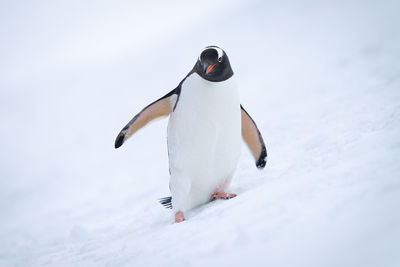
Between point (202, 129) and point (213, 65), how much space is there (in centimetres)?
33

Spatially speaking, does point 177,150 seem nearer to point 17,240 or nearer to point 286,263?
point 286,263

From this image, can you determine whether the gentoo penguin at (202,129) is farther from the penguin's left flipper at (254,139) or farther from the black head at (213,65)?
the penguin's left flipper at (254,139)

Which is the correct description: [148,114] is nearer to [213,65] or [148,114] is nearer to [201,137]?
[201,137]

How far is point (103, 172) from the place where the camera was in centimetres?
559

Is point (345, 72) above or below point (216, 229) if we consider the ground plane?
above

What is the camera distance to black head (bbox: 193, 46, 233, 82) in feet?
6.40

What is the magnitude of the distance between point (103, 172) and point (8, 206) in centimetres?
146

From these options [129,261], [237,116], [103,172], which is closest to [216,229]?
[129,261]

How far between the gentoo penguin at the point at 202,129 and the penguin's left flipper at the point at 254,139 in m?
0.25

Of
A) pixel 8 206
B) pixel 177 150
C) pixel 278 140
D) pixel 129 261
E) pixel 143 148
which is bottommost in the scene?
pixel 129 261

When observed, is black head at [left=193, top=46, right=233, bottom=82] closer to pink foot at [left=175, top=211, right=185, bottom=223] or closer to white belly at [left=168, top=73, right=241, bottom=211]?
white belly at [left=168, top=73, right=241, bottom=211]

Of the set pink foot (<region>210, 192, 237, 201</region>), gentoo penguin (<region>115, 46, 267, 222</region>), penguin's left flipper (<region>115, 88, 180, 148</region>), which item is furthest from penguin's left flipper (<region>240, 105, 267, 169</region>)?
penguin's left flipper (<region>115, 88, 180, 148</region>)

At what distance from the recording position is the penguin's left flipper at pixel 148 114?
2152 millimetres

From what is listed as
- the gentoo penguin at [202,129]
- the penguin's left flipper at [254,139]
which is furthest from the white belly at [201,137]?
the penguin's left flipper at [254,139]
